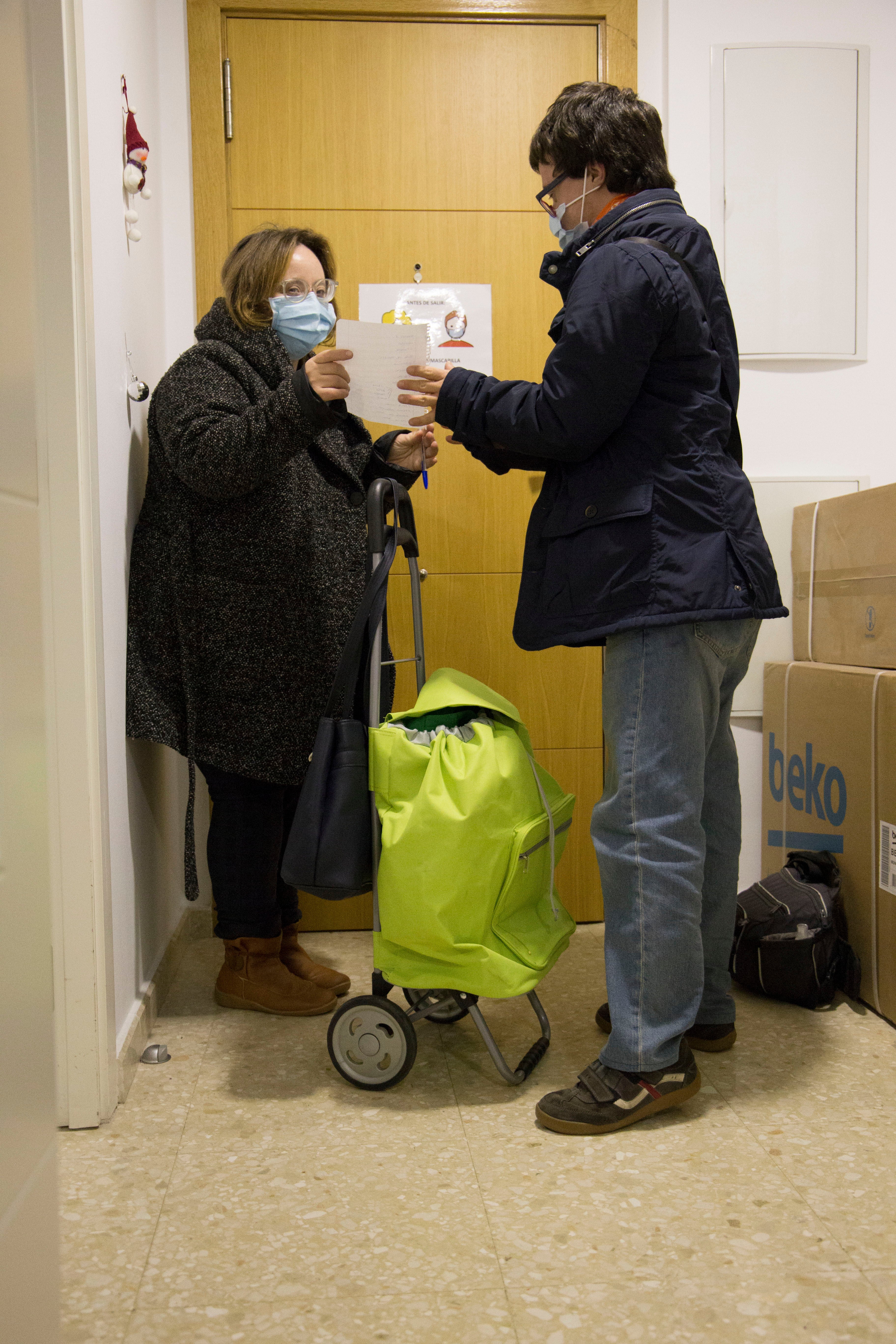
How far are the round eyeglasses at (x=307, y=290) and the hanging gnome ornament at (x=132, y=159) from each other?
0.98 ft

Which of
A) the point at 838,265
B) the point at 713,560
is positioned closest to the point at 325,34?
the point at 838,265

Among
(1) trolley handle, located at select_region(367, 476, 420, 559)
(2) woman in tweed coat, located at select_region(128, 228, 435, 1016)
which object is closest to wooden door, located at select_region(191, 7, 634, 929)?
(2) woman in tweed coat, located at select_region(128, 228, 435, 1016)

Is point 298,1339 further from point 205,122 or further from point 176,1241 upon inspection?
point 205,122

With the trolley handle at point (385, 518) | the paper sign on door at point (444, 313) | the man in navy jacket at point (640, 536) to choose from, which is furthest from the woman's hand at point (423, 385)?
the paper sign on door at point (444, 313)

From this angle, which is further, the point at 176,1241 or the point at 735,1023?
the point at 735,1023

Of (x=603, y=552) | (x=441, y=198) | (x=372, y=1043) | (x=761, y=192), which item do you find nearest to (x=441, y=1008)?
(x=372, y=1043)

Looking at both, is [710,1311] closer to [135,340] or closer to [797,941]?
[797,941]

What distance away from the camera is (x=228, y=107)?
232 cm

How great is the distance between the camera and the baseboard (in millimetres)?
1607

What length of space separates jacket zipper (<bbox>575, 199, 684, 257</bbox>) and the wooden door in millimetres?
860

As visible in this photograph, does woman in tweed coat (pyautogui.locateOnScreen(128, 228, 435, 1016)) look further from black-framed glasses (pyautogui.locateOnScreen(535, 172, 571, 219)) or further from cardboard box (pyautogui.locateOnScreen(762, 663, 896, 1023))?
cardboard box (pyautogui.locateOnScreen(762, 663, 896, 1023))

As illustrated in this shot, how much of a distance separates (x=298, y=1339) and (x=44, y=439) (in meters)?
1.16

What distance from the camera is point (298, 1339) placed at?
3.38 feet

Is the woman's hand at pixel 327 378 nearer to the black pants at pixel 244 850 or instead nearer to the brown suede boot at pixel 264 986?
the black pants at pixel 244 850
